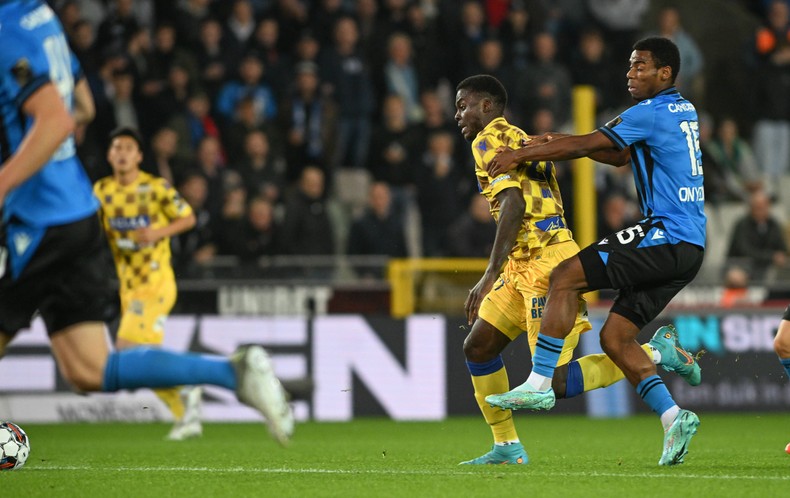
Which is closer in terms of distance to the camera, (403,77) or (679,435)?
(679,435)

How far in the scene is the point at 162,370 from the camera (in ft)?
18.5

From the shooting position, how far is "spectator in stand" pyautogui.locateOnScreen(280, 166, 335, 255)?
14.0m

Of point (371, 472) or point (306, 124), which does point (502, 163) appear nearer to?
point (371, 472)

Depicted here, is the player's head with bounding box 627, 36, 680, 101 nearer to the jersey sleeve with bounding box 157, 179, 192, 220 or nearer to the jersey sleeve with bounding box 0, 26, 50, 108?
the jersey sleeve with bounding box 0, 26, 50, 108

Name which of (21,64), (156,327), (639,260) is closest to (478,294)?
(639,260)

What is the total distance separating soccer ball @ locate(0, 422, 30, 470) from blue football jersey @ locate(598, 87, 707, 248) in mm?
3444

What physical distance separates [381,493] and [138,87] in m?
9.83

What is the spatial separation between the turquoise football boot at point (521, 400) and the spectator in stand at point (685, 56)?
10388 millimetres

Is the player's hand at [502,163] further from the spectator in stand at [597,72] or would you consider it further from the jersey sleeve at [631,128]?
the spectator in stand at [597,72]

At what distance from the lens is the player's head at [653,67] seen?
690 cm

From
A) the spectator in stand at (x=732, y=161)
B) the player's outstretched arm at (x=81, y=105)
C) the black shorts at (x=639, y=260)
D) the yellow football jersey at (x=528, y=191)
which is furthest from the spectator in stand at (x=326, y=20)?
A: the player's outstretched arm at (x=81, y=105)

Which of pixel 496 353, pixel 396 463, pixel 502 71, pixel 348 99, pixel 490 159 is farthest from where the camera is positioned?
pixel 502 71

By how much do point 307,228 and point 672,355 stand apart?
284 inches

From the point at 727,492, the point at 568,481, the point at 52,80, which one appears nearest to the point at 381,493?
the point at 568,481
